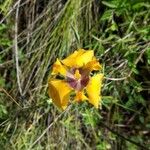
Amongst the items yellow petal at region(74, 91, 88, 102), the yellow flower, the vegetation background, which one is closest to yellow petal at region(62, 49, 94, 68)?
the yellow flower

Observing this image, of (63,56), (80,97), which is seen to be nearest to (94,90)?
(80,97)

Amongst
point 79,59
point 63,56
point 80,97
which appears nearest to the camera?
point 80,97

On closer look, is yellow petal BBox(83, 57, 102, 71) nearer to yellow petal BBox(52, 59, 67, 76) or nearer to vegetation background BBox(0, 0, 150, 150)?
yellow petal BBox(52, 59, 67, 76)

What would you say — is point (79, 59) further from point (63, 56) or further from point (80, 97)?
point (63, 56)

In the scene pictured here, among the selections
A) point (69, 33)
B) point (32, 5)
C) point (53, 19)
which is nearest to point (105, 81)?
point (69, 33)

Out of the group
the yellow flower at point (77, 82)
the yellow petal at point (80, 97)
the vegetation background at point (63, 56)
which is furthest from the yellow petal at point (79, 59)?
the vegetation background at point (63, 56)

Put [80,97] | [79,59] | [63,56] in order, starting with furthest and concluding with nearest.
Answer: [63,56] → [79,59] → [80,97]
